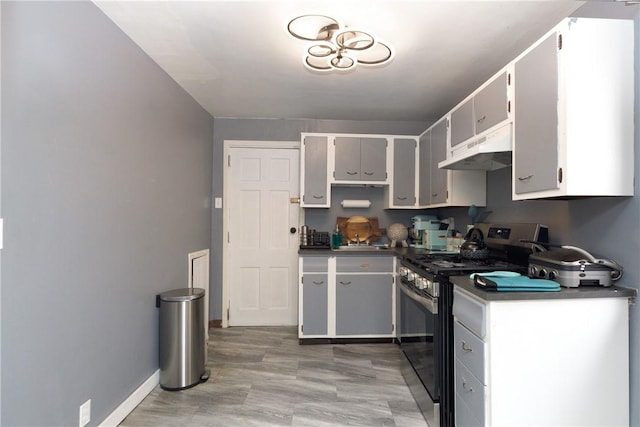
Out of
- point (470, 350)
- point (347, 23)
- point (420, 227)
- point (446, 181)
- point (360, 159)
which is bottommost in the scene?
point (470, 350)

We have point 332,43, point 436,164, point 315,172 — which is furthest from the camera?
point 315,172

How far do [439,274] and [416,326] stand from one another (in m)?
0.56

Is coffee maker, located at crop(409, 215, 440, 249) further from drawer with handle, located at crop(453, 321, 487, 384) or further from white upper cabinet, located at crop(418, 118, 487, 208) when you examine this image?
drawer with handle, located at crop(453, 321, 487, 384)

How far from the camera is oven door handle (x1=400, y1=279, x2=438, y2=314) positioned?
197 centimetres

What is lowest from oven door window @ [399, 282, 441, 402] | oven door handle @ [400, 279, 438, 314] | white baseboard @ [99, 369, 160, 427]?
white baseboard @ [99, 369, 160, 427]

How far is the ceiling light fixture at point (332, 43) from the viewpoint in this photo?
1833mm

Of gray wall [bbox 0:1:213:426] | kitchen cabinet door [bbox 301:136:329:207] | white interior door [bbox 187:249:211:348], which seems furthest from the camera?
kitchen cabinet door [bbox 301:136:329:207]

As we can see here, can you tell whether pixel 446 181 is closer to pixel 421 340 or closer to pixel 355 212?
pixel 355 212

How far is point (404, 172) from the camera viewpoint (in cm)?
363

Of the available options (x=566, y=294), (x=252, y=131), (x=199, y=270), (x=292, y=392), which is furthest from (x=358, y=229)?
(x=566, y=294)

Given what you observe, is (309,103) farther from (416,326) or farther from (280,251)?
(416,326)

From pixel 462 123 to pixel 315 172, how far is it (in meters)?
1.56

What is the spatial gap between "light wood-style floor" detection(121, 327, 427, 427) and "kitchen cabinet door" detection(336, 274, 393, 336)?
17cm

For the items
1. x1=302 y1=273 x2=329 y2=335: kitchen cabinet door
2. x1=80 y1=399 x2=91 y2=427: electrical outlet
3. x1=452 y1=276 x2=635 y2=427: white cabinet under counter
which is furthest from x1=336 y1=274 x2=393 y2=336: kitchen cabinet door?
x1=80 y1=399 x2=91 y2=427: electrical outlet
